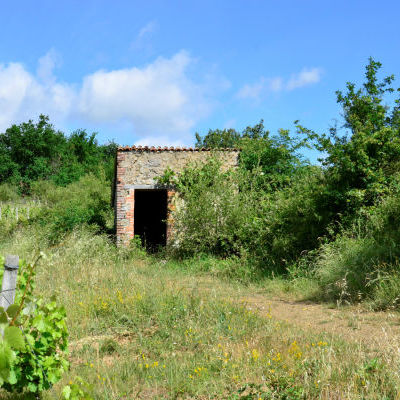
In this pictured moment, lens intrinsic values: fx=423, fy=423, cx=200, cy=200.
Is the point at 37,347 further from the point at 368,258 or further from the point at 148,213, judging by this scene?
the point at 148,213

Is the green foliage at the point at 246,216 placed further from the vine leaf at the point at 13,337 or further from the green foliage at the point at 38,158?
the green foliage at the point at 38,158

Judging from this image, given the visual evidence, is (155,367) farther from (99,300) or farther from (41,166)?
(41,166)

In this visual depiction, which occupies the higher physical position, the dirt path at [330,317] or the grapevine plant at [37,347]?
the grapevine plant at [37,347]

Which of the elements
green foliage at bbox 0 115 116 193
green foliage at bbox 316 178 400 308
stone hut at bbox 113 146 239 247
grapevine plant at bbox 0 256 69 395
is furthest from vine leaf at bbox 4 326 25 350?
green foliage at bbox 0 115 116 193

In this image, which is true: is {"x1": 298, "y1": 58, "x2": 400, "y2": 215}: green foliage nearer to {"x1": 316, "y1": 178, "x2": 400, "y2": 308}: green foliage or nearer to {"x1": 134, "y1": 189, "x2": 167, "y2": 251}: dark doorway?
{"x1": 316, "y1": 178, "x2": 400, "y2": 308}: green foliage

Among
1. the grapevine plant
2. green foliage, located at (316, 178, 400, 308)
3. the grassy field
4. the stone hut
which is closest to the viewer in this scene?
the grapevine plant

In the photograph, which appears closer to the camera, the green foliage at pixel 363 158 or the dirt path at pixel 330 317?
the dirt path at pixel 330 317

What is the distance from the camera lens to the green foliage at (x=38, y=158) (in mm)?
30812

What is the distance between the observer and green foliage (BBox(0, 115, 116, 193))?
30.8 metres

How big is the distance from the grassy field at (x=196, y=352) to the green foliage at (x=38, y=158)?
78.6 feet

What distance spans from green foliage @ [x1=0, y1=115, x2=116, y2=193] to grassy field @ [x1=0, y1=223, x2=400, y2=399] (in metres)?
23.9

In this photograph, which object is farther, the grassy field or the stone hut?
the stone hut

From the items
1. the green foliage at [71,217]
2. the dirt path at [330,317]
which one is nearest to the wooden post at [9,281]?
the dirt path at [330,317]

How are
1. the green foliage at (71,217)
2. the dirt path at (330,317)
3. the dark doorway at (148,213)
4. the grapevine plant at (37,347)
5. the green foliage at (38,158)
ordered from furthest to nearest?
the green foliage at (38,158) → the dark doorway at (148,213) → the green foliage at (71,217) → the dirt path at (330,317) → the grapevine plant at (37,347)
